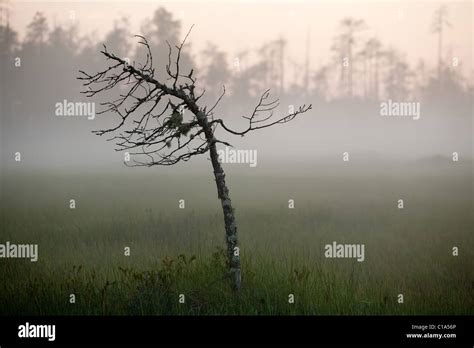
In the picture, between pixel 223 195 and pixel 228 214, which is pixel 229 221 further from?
pixel 223 195

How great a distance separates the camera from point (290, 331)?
281 inches

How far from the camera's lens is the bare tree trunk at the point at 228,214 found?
6.69 meters

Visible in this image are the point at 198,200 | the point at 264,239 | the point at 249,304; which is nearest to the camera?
the point at 249,304

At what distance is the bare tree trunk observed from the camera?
21.9 ft

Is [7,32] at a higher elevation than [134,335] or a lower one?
higher

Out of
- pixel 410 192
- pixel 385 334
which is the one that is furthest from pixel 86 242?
pixel 410 192

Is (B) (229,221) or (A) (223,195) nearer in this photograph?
(A) (223,195)

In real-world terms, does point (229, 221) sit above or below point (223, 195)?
below

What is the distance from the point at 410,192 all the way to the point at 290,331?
333 centimetres

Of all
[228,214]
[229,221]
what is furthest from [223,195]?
[229,221]

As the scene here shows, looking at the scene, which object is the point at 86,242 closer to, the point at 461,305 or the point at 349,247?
the point at 349,247

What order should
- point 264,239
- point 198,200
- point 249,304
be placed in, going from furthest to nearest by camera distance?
point 198,200
point 264,239
point 249,304

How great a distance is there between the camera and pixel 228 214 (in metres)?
6.76

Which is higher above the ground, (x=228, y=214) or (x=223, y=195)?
(x=223, y=195)
